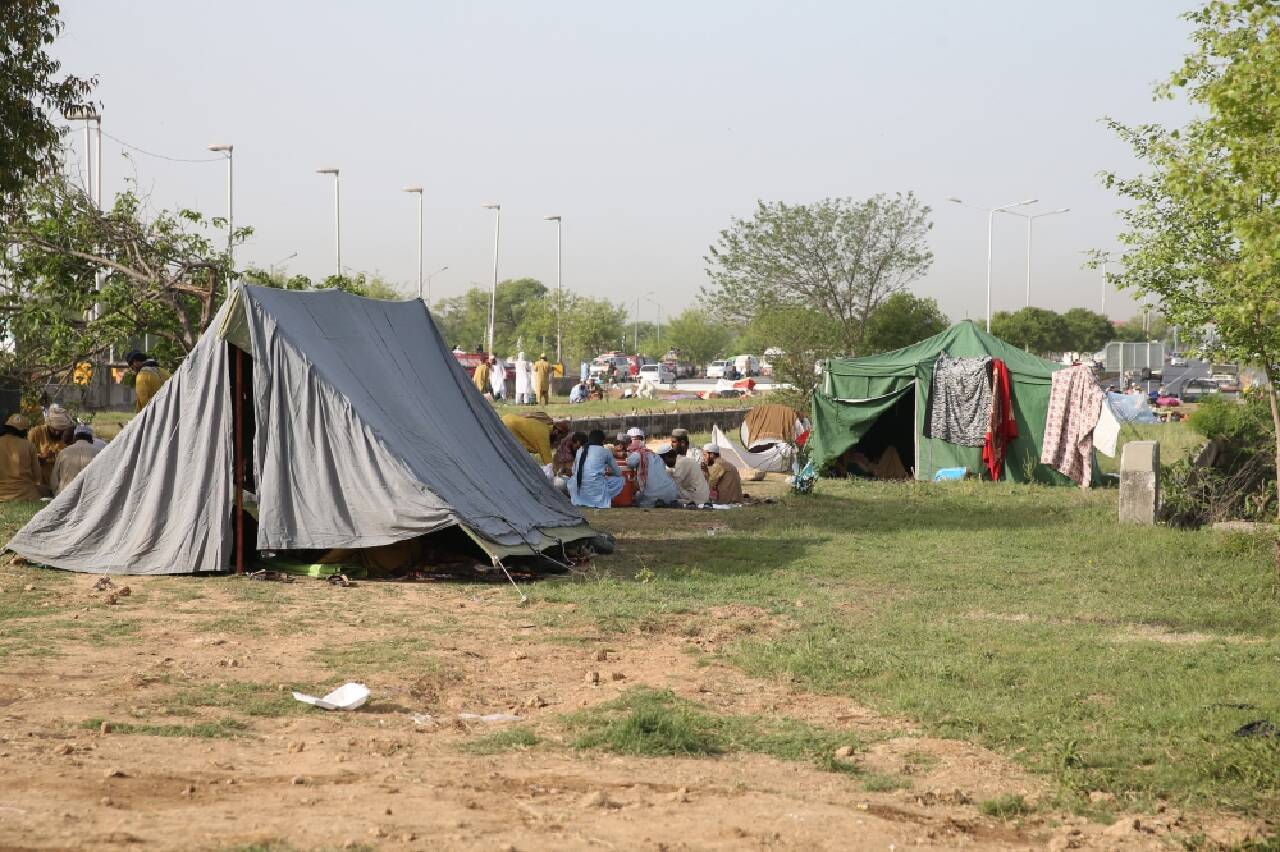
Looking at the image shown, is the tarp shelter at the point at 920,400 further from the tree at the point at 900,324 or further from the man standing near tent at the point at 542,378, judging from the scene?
the tree at the point at 900,324

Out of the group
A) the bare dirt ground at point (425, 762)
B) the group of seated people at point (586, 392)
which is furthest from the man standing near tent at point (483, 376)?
the bare dirt ground at point (425, 762)

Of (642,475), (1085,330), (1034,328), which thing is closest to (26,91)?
(642,475)

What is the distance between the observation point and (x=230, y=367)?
36.1ft

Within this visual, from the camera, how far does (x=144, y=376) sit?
13.2 m

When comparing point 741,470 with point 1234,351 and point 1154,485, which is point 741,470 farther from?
point 1234,351

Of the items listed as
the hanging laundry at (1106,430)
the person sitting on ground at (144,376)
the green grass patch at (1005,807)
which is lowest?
the green grass patch at (1005,807)

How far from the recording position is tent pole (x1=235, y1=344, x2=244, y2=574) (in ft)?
35.0

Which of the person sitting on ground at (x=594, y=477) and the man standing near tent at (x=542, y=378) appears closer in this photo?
the person sitting on ground at (x=594, y=477)

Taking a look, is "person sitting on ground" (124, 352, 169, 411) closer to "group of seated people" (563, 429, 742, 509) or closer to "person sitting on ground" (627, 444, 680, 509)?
"group of seated people" (563, 429, 742, 509)

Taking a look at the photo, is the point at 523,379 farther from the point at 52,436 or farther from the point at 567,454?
the point at 52,436

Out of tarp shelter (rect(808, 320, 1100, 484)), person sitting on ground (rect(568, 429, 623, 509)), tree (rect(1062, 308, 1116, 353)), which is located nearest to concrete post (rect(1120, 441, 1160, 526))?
tarp shelter (rect(808, 320, 1100, 484))

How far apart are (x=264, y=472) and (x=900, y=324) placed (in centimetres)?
2938

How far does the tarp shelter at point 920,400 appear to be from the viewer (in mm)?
19266

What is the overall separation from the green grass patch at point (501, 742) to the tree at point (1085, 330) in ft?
232
